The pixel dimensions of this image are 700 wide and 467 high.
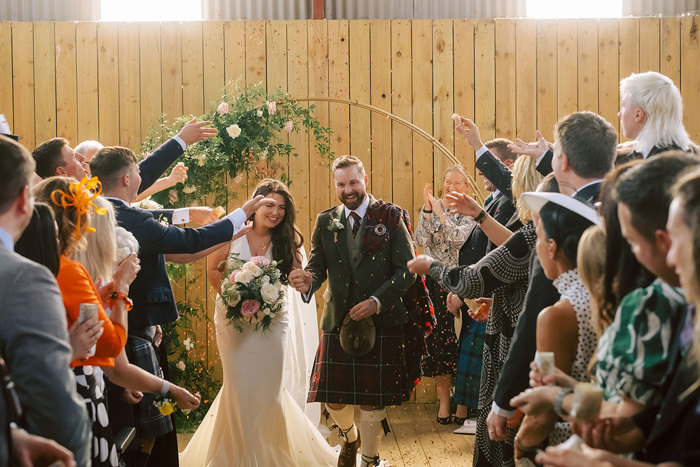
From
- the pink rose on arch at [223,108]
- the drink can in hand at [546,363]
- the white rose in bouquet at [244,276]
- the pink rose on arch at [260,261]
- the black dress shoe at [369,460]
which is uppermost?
the pink rose on arch at [223,108]

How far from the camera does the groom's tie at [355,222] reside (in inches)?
173

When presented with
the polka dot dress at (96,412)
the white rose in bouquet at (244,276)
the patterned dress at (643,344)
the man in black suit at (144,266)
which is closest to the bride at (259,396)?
the white rose in bouquet at (244,276)

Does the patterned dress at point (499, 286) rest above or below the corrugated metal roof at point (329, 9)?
below

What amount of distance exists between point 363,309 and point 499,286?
124cm

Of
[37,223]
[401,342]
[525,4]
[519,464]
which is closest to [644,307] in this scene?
[519,464]

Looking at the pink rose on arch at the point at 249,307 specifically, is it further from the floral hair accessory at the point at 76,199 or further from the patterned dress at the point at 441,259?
the patterned dress at the point at 441,259

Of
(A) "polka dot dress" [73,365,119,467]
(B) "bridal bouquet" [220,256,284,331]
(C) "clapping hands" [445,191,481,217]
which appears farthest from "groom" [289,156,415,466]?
(A) "polka dot dress" [73,365,119,467]

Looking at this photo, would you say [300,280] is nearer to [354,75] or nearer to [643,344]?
[354,75]

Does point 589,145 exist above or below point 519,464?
above

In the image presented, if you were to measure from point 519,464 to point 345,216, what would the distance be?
88.3 inches

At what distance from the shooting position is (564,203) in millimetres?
2350

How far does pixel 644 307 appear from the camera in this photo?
5.47 feet

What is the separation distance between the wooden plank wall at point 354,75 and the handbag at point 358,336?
1998mm

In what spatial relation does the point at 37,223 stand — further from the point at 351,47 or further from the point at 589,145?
the point at 351,47
